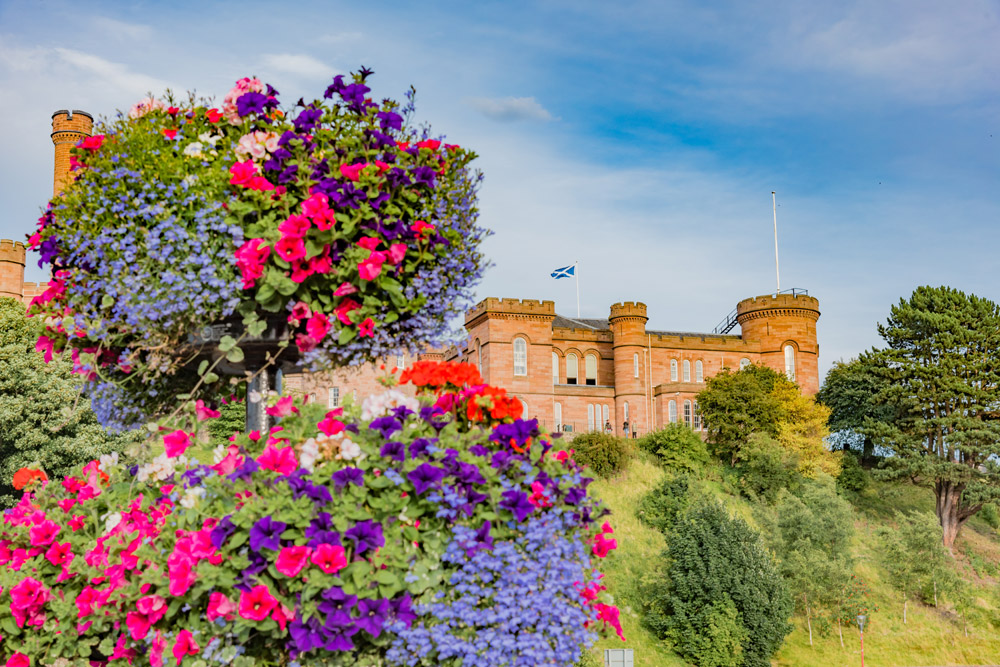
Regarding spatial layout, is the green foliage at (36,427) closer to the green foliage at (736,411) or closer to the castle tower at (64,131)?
the castle tower at (64,131)

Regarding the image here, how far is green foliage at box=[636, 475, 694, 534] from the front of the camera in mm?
30688

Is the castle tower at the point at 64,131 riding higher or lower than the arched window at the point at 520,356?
higher

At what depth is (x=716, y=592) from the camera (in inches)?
936

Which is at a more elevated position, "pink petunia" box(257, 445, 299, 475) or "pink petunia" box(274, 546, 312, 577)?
"pink petunia" box(257, 445, 299, 475)

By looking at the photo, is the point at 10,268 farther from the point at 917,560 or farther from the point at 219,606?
the point at 219,606

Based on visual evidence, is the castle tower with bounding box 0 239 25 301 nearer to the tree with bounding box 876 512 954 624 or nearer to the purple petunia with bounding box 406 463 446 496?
the tree with bounding box 876 512 954 624

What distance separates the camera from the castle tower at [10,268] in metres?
44.4

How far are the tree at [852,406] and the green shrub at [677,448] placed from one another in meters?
9.54

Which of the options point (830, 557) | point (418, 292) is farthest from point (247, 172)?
point (830, 557)

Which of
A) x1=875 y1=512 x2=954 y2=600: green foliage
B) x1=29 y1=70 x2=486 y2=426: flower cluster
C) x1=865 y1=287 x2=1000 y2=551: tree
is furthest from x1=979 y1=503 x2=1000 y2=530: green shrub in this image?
x1=29 y1=70 x2=486 y2=426: flower cluster

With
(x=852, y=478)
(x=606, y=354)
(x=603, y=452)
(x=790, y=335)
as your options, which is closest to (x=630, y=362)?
(x=606, y=354)

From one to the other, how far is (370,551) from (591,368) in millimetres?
46163

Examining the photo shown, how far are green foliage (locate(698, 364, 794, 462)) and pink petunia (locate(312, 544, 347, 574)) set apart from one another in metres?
37.6

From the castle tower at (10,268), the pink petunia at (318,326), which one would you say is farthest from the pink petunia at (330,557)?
the castle tower at (10,268)
